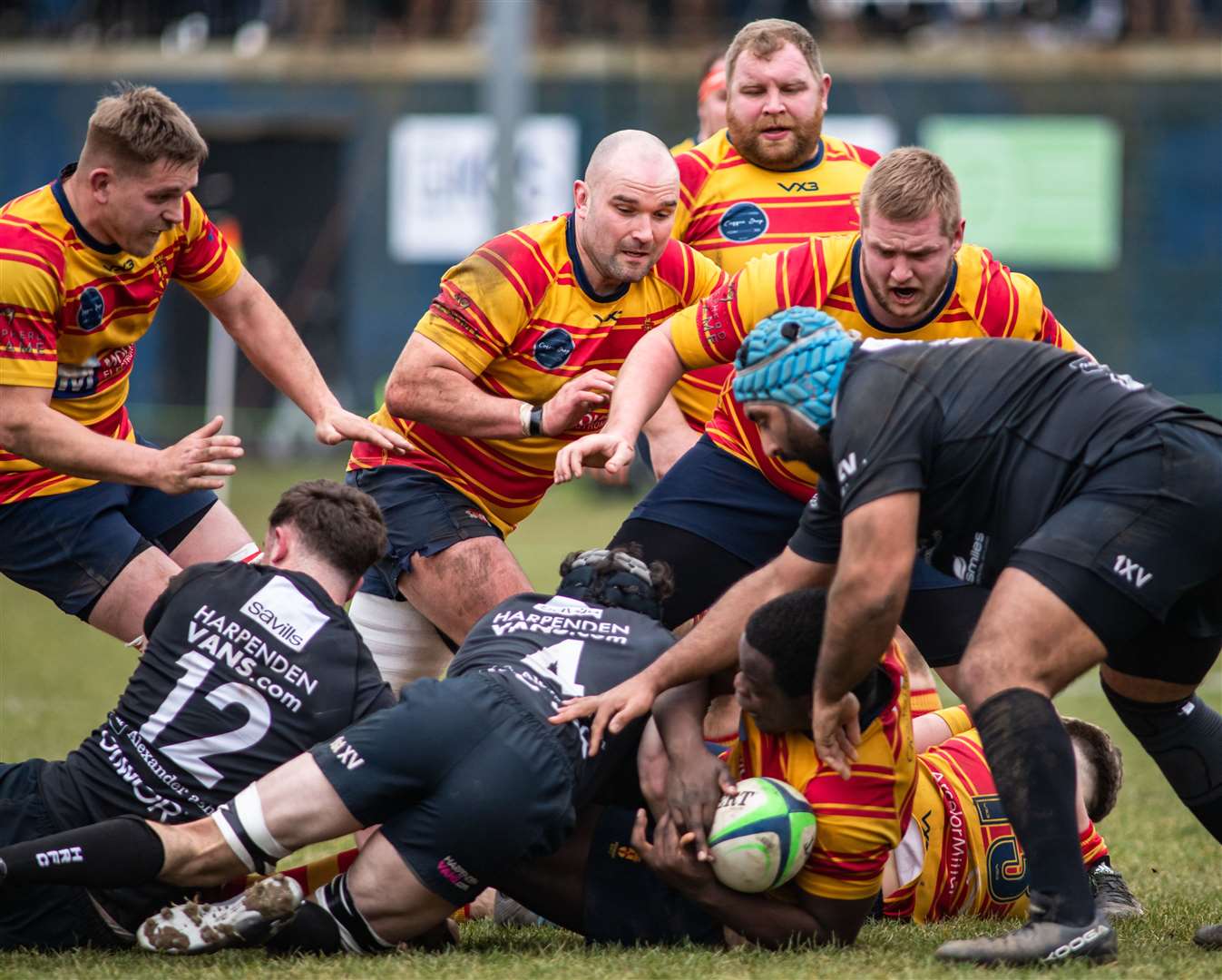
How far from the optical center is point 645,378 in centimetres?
516

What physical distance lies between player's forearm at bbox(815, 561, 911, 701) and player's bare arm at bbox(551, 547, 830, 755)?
51cm

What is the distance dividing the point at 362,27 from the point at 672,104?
4.39 metres

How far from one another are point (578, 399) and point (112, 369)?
5.50 feet

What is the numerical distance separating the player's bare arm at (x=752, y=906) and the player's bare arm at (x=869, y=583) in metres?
0.65

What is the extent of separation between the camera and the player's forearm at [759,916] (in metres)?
4.34

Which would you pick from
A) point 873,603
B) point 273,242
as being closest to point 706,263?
point 873,603

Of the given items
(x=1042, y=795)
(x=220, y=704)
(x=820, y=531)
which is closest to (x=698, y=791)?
(x=820, y=531)

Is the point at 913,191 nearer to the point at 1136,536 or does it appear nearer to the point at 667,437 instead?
the point at 1136,536

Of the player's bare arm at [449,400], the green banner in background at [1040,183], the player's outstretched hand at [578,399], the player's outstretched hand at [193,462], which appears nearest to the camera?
the player's outstretched hand at [193,462]

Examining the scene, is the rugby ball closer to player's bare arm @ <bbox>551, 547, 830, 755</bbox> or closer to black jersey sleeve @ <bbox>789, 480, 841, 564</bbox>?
player's bare arm @ <bbox>551, 547, 830, 755</bbox>

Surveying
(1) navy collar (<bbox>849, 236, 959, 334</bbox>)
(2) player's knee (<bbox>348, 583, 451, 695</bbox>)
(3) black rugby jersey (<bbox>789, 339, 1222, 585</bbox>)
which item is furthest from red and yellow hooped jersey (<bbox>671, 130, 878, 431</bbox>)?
(3) black rugby jersey (<bbox>789, 339, 1222, 585</bbox>)

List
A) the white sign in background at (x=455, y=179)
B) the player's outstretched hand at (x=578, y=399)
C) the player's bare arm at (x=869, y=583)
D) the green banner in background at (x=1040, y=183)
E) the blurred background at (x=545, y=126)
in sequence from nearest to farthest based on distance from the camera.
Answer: the player's bare arm at (x=869, y=583), the player's outstretched hand at (x=578, y=399), the green banner in background at (x=1040, y=183), the blurred background at (x=545, y=126), the white sign in background at (x=455, y=179)

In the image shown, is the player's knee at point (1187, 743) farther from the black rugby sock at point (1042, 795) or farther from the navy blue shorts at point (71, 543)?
the navy blue shorts at point (71, 543)

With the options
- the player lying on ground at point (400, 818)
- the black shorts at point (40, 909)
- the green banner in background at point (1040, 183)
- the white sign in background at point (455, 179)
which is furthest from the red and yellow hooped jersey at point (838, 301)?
the white sign in background at point (455, 179)
